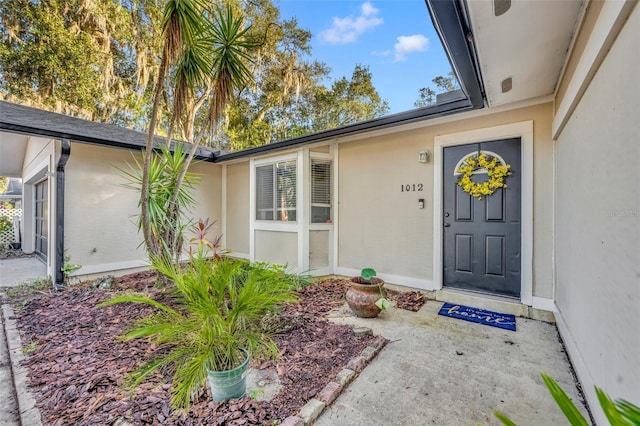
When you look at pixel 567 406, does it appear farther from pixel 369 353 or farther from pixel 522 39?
pixel 522 39

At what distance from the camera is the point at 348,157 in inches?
209

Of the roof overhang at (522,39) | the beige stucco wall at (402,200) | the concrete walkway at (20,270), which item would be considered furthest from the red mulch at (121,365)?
the roof overhang at (522,39)

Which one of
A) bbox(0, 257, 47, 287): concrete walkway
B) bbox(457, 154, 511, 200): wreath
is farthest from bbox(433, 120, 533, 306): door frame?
bbox(0, 257, 47, 287): concrete walkway

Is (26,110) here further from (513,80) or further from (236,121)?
(236,121)

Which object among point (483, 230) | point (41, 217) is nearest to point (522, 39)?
point (483, 230)

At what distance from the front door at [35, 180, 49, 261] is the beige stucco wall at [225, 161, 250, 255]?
3.95 m

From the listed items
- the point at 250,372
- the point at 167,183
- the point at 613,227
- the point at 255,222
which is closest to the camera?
the point at 613,227

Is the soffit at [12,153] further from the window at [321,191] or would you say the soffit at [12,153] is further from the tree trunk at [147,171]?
the window at [321,191]

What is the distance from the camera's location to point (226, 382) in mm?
1830

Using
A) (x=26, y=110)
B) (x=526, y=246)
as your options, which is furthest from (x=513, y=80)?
(x=26, y=110)

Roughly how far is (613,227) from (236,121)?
1295cm

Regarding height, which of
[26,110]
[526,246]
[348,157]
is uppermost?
[26,110]

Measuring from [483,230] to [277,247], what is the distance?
3828 mm

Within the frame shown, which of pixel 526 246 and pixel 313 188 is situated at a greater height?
pixel 313 188
